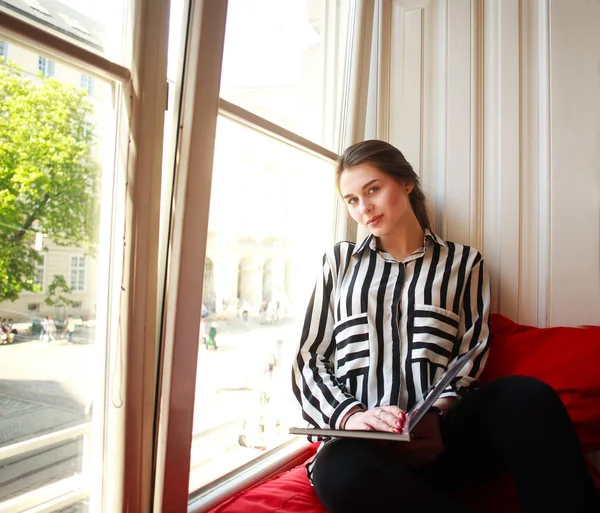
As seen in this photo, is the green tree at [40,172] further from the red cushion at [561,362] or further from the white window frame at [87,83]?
the red cushion at [561,362]

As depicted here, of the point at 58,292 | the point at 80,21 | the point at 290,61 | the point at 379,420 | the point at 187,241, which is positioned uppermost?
the point at 290,61

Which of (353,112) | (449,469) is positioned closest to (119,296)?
(449,469)

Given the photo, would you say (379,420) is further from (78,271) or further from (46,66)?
(46,66)

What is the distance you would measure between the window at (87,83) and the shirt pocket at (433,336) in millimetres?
998

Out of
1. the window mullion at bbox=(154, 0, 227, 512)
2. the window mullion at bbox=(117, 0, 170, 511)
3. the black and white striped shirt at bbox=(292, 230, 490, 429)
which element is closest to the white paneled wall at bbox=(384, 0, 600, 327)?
the black and white striped shirt at bbox=(292, 230, 490, 429)

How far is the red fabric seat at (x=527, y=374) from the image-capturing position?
4.13ft

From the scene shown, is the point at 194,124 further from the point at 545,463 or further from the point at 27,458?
the point at 545,463

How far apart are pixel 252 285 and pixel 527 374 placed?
0.86 meters

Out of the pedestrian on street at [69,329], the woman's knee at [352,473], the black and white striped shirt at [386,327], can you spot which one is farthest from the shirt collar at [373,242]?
the pedestrian on street at [69,329]

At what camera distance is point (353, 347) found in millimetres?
1406

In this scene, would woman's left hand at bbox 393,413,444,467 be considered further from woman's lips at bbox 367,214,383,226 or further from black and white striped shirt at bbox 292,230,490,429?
woman's lips at bbox 367,214,383,226

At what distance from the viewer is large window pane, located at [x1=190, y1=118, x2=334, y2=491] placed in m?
1.44

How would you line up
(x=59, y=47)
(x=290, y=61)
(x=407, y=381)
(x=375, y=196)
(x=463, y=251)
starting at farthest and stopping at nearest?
(x=290, y=61), (x=463, y=251), (x=375, y=196), (x=407, y=381), (x=59, y=47)

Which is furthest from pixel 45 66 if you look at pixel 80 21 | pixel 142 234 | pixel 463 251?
pixel 463 251
